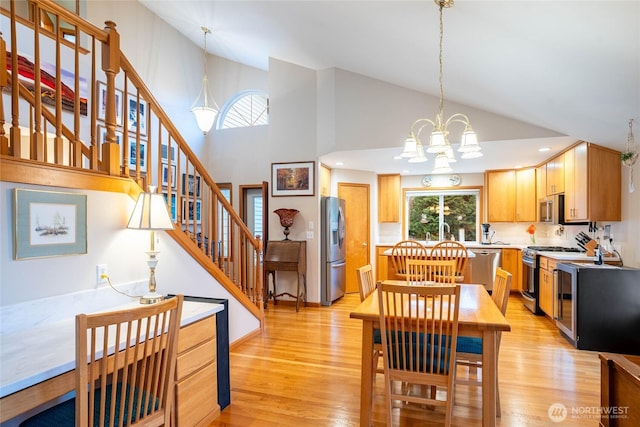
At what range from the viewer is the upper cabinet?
Result: 582cm

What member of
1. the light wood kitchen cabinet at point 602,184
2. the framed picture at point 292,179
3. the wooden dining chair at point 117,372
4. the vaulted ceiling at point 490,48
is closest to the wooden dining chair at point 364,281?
the wooden dining chair at point 117,372

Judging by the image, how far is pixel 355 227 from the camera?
20.2 ft

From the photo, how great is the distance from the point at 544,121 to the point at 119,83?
18.1ft

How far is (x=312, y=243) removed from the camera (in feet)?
16.7

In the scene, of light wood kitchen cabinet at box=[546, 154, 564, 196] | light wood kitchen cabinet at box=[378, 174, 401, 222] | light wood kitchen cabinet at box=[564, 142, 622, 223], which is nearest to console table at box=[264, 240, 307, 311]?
light wood kitchen cabinet at box=[378, 174, 401, 222]

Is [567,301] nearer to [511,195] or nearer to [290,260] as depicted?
[511,195]

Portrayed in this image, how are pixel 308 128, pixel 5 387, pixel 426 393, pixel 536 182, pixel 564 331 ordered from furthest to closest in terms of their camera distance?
pixel 536 182, pixel 308 128, pixel 564 331, pixel 426 393, pixel 5 387

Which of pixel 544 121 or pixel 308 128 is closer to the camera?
pixel 544 121

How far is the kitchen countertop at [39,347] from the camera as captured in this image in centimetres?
121

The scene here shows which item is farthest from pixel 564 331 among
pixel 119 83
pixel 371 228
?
pixel 119 83

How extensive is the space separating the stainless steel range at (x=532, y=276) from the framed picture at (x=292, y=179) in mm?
3387

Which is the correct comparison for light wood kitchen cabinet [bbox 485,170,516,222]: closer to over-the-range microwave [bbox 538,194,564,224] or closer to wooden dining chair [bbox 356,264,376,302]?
over-the-range microwave [bbox 538,194,564,224]

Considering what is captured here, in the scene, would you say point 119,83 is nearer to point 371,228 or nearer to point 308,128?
point 308,128

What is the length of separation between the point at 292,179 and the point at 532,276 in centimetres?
383
